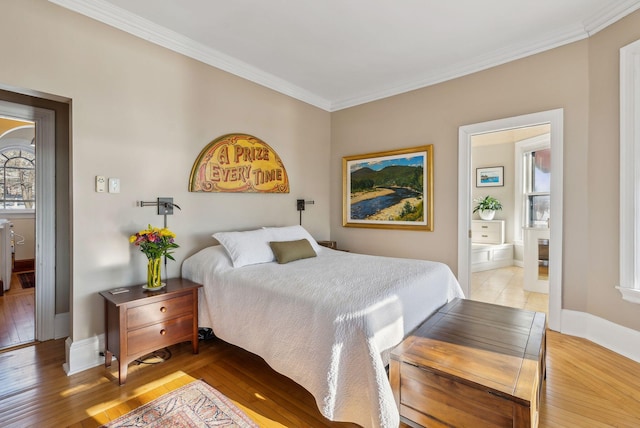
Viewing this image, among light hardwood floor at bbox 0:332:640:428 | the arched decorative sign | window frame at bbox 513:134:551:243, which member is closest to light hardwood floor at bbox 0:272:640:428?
light hardwood floor at bbox 0:332:640:428

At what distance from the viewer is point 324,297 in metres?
1.80

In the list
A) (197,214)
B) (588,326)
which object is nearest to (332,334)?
(197,214)

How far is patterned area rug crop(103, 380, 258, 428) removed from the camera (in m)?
1.67

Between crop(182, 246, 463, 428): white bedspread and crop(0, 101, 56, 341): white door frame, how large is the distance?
4.01 feet

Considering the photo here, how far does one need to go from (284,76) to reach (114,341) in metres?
3.21

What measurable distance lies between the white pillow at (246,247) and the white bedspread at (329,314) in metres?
0.08

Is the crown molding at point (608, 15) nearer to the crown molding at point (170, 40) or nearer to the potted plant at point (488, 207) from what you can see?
the crown molding at point (170, 40)

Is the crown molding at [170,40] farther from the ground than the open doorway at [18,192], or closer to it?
farther from the ground

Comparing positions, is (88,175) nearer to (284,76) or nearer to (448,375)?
(284,76)

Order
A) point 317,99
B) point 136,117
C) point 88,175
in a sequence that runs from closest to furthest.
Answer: point 88,175 < point 136,117 < point 317,99

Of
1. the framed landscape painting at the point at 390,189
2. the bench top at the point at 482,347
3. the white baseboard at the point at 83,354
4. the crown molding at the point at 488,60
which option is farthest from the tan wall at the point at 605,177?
the white baseboard at the point at 83,354

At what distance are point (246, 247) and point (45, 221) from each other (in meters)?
1.84

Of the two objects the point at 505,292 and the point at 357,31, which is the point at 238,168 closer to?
the point at 357,31

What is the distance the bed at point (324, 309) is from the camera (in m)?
1.53
